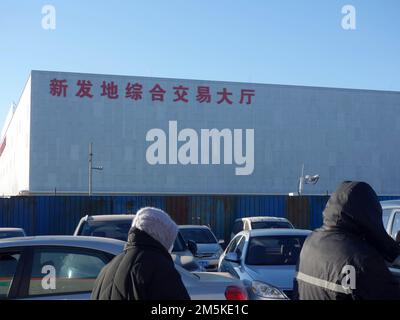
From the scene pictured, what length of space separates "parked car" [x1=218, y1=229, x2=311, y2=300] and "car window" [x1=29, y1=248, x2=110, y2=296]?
2.95m

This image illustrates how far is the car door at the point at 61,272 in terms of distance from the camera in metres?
4.91

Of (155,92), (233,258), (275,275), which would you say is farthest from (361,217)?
(155,92)

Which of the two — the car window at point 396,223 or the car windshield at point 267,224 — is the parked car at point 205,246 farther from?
the car window at point 396,223

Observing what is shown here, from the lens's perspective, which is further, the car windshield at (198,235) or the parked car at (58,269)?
the car windshield at (198,235)

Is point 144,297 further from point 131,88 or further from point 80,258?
point 131,88

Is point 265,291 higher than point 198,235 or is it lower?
higher

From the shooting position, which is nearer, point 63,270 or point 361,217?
point 361,217

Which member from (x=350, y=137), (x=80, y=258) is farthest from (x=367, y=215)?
(x=350, y=137)

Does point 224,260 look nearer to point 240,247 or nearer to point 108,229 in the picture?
point 240,247

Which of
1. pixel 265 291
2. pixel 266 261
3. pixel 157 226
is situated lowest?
pixel 265 291

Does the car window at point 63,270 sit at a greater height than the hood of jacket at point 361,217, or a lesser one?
lesser

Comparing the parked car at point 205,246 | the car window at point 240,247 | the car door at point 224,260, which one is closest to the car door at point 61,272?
the car window at point 240,247

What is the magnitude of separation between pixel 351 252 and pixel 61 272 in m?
3.00

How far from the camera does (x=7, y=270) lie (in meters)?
4.95
